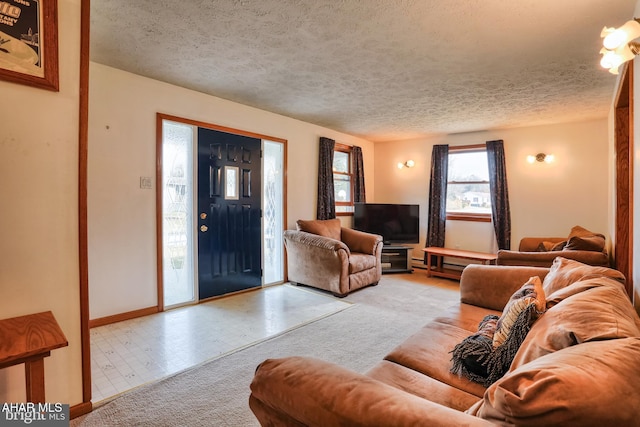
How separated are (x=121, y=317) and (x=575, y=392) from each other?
352cm

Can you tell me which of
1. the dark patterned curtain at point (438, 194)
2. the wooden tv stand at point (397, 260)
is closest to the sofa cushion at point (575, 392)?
the wooden tv stand at point (397, 260)

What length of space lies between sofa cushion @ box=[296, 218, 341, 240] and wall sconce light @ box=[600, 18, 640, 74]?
11.2 feet

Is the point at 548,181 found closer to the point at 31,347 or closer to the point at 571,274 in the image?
the point at 571,274

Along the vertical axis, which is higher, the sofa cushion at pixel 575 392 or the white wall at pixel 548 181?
the white wall at pixel 548 181

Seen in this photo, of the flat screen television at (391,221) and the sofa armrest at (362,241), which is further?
the flat screen television at (391,221)

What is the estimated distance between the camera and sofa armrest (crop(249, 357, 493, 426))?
2.53 feet

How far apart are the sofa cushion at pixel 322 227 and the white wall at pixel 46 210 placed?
3009 mm

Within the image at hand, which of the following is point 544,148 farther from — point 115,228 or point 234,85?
point 115,228

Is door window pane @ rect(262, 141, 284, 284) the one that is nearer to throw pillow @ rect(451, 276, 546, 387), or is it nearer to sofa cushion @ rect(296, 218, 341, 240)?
sofa cushion @ rect(296, 218, 341, 240)

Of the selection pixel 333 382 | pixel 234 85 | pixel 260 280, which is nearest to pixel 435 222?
pixel 260 280

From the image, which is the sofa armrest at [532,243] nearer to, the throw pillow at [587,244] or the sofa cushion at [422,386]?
the throw pillow at [587,244]

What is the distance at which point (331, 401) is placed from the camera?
2.83 ft

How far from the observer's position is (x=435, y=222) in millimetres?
5719

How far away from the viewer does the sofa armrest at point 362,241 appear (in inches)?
186
